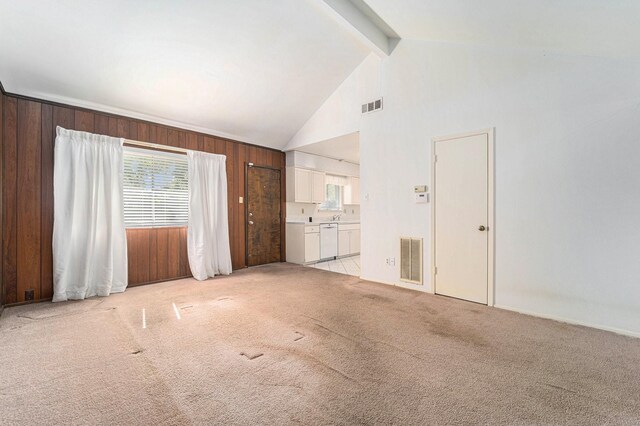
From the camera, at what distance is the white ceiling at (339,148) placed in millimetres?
5381

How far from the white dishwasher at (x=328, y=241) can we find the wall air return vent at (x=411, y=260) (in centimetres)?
255

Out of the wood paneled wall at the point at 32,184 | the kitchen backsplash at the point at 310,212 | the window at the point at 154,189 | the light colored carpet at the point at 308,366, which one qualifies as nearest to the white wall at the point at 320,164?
the kitchen backsplash at the point at 310,212

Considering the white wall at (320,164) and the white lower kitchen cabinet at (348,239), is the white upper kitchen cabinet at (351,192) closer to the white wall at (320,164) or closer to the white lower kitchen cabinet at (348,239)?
the white wall at (320,164)

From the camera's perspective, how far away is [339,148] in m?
6.18

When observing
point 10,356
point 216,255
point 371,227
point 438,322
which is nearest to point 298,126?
point 371,227

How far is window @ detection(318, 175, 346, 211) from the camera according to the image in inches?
294

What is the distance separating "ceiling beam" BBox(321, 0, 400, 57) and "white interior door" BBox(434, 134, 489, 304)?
1.72 meters

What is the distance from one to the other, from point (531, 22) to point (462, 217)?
7.06 feet

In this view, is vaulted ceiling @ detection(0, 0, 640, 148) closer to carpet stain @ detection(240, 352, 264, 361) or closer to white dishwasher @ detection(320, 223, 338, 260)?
white dishwasher @ detection(320, 223, 338, 260)

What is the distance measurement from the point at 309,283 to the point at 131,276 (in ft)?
9.21

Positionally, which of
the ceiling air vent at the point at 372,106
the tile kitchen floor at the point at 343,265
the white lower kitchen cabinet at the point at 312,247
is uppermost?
the ceiling air vent at the point at 372,106

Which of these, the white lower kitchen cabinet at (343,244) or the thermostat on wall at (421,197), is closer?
the thermostat on wall at (421,197)

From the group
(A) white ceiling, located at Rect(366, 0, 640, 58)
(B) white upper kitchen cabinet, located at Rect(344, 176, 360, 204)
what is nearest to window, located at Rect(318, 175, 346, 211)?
(B) white upper kitchen cabinet, located at Rect(344, 176, 360, 204)

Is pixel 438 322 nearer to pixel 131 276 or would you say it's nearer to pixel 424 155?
pixel 424 155
